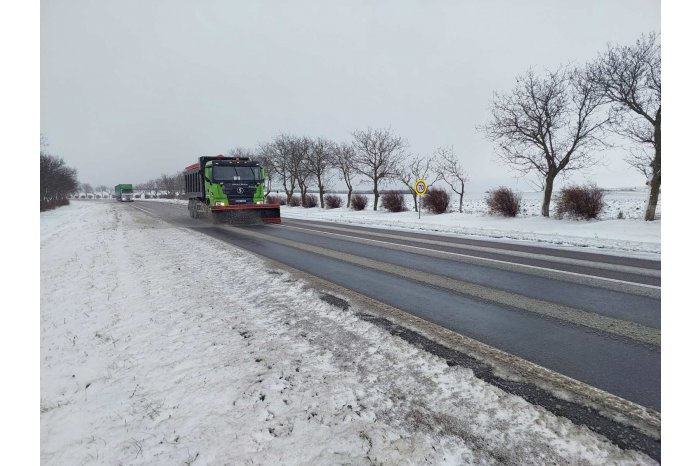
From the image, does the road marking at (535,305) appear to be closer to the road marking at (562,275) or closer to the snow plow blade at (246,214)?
the road marking at (562,275)

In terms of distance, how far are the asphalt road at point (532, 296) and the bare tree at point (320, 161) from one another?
29463 mm

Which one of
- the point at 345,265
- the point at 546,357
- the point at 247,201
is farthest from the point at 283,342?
the point at 247,201

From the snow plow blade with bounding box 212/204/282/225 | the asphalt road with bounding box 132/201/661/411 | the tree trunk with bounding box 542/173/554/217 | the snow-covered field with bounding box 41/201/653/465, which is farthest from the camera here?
the tree trunk with bounding box 542/173/554/217

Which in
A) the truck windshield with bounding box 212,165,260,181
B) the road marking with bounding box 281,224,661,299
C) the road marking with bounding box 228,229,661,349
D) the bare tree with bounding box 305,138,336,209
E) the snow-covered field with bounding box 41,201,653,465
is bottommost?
the snow-covered field with bounding box 41,201,653,465

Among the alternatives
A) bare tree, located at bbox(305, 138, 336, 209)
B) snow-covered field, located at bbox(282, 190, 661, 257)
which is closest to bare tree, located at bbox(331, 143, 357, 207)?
bare tree, located at bbox(305, 138, 336, 209)

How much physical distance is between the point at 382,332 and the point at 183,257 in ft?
22.9

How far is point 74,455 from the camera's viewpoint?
239 centimetres

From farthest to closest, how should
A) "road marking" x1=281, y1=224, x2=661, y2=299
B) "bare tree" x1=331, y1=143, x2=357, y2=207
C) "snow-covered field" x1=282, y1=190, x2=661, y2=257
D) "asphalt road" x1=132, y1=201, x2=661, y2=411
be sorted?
"bare tree" x1=331, y1=143, x2=357, y2=207, "snow-covered field" x1=282, y1=190, x2=661, y2=257, "road marking" x1=281, y1=224, x2=661, y2=299, "asphalt road" x1=132, y1=201, x2=661, y2=411

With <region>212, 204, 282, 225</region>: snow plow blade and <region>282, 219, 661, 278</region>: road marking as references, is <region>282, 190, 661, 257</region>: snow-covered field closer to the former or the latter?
<region>282, 219, 661, 278</region>: road marking

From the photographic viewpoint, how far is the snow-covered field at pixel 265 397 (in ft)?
7.64

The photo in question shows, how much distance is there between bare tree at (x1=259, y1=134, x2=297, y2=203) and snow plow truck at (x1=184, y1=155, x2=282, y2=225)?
83.0 feet

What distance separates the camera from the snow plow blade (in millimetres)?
17384

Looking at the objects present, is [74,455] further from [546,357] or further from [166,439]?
[546,357]

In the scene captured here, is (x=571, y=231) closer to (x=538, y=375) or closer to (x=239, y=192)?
(x=538, y=375)
